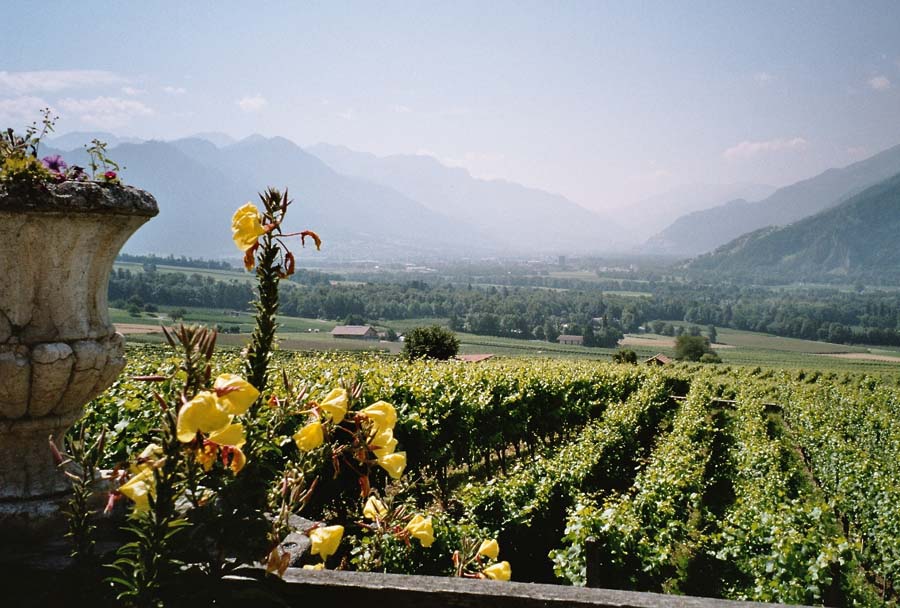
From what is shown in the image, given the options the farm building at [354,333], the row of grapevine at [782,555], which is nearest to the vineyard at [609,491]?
the row of grapevine at [782,555]

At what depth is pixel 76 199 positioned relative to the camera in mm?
2482

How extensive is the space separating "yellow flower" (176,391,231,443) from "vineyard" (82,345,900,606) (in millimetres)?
346

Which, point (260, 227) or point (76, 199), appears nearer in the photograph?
point (260, 227)

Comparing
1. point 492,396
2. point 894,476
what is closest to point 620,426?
point 492,396

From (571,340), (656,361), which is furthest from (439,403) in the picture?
(571,340)

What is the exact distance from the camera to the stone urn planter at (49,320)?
8.05ft

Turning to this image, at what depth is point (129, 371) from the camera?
7695 millimetres

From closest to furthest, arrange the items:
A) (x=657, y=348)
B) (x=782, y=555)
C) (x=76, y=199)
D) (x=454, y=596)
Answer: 1. (x=454, y=596)
2. (x=76, y=199)
3. (x=782, y=555)
4. (x=657, y=348)

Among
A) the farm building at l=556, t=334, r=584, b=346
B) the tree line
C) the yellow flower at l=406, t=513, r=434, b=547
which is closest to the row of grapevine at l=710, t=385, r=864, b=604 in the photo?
the yellow flower at l=406, t=513, r=434, b=547

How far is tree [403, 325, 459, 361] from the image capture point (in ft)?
115

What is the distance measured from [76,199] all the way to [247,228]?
56.0 inches

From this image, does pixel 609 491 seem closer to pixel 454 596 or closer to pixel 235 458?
pixel 454 596

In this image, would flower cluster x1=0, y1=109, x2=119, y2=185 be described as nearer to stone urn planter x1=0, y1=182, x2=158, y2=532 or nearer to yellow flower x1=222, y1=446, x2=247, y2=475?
stone urn planter x1=0, y1=182, x2=158, y2=532

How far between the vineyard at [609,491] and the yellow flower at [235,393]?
0.30 m
